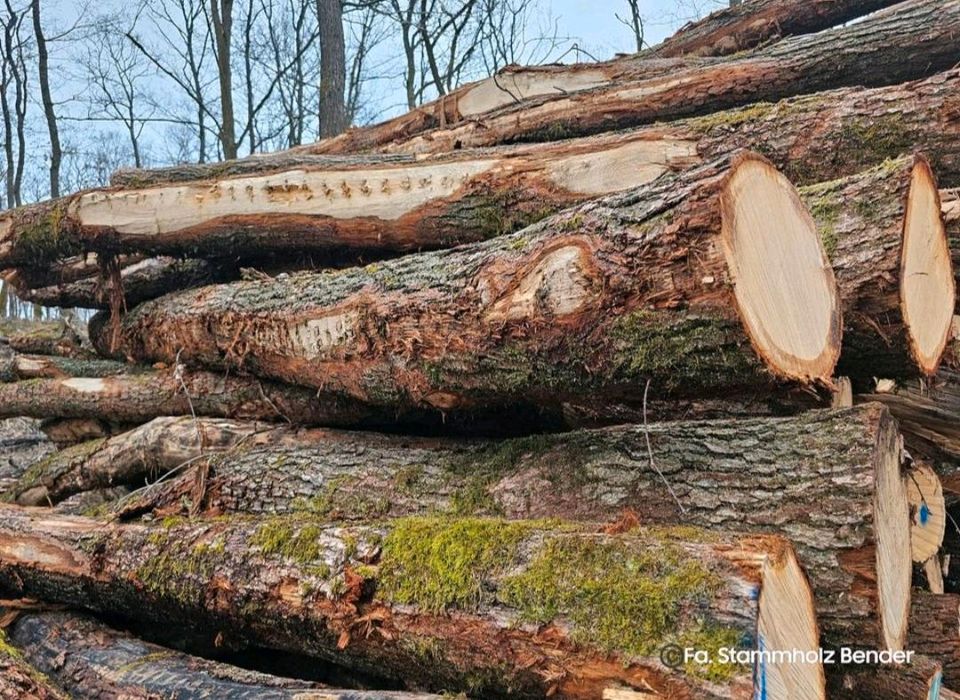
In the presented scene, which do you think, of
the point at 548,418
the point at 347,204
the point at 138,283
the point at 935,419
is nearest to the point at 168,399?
the point at 138,283

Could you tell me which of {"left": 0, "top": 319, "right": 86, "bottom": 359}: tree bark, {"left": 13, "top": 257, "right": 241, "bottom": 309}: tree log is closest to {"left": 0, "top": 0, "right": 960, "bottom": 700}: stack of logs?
{"left": 13, "top": 257, "right": 241, "bottom": 309}: tree log

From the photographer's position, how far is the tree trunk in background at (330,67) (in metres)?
8.43

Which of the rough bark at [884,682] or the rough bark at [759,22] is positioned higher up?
the rough bark at [759,22]

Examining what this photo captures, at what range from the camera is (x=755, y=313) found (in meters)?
1.88

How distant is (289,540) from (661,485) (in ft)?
4.01

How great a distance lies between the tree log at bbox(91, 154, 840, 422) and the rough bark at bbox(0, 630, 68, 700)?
1.46 meters

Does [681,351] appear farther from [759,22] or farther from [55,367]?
[759,22]

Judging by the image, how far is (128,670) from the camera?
2.34 metres

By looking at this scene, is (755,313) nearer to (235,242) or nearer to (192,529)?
(192,529)

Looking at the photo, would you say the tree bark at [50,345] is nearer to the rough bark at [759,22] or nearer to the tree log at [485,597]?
the tree log at [485,597]

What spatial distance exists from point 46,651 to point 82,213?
259 cm

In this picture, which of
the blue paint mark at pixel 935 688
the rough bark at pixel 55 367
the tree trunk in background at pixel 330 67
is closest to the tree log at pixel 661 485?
the blue paint mark at pixel 935 688

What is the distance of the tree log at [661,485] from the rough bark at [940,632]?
0.34 meters

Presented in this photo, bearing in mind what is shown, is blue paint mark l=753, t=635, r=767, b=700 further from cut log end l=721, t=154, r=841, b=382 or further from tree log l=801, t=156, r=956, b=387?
tree log l=801, t=156, r=956, b=387
